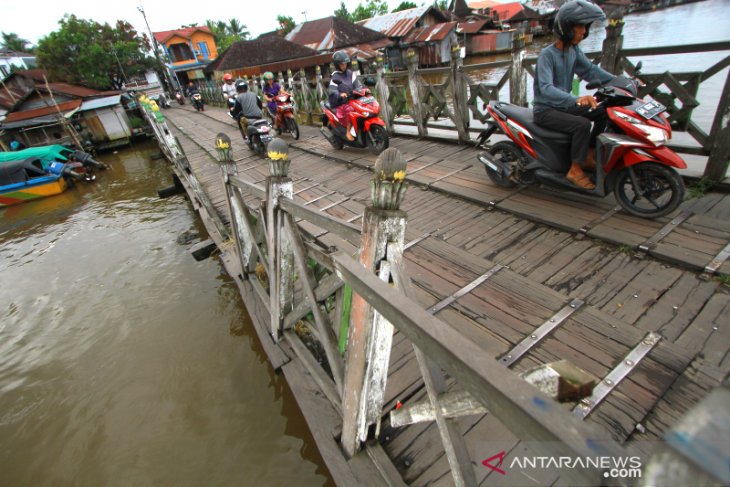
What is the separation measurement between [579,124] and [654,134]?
0.63 meters

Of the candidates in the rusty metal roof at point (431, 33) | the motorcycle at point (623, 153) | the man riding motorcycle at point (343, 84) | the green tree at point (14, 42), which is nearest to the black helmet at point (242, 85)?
the man riding motorcycle at point (343, 84)

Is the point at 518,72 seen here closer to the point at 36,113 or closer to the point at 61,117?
the point at 61,117

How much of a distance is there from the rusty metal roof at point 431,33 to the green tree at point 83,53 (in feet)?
87.8

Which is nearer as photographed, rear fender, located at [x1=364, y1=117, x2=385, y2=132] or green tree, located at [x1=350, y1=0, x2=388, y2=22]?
rear fender, located at [x1=364, y1=117, x2=385, y2=132]

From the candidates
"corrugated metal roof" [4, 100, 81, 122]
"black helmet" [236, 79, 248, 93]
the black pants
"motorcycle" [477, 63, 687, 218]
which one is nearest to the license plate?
"motorcycle" [477, 63, 687, 218]

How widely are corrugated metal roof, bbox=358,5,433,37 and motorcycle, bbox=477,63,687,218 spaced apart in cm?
3171

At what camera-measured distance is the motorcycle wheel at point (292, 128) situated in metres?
10.2

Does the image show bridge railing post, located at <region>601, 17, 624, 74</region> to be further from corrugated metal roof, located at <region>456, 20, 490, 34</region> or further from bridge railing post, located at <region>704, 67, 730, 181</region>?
corrugated metal roof, located at <region>456, 20, 490, 34</region>

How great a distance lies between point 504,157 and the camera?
15.6 ft

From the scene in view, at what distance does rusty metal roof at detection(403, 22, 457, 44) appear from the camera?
92.3 feet

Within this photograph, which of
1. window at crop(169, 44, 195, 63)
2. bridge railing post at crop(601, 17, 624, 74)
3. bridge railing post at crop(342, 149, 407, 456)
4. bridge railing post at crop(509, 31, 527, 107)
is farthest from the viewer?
window at crop(169, 44, 195, 63)

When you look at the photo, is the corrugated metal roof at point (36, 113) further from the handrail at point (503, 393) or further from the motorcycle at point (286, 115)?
the handrail at point (503, 393)

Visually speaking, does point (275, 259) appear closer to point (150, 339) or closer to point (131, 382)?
point (131, 382)

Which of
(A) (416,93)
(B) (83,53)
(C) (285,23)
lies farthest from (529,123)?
(C) (285,23)
